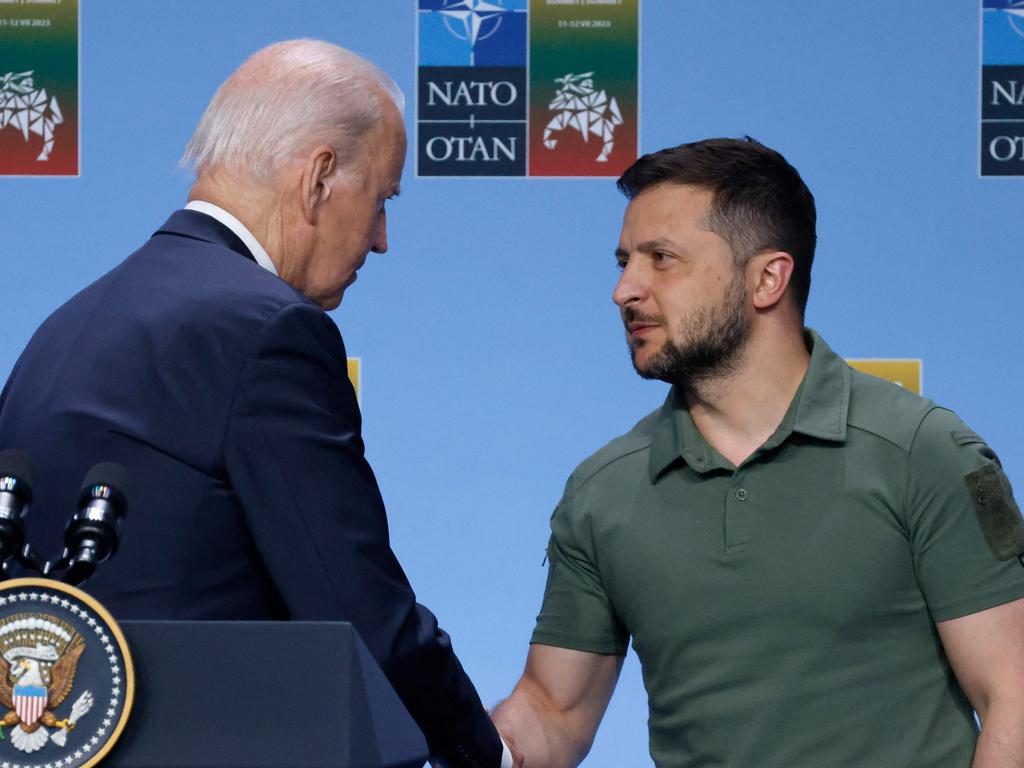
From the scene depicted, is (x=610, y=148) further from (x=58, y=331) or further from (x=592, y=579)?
(x=58, y=331)

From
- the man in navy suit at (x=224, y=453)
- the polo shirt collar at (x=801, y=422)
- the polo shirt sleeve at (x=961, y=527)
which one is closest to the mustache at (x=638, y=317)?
the polo shirt collar at (x=801, y=422)

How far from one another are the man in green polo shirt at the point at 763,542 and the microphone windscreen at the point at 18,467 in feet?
3.00

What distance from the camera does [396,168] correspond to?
1532 mm

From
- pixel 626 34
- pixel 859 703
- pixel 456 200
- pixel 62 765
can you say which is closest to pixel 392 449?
pixel 456 200

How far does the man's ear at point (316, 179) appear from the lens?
1.43 metres

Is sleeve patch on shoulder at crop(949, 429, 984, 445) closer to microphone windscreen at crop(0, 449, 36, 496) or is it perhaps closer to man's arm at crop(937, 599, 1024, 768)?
man's arm at crop(937, 599, 1024, 768)

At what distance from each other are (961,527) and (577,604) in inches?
18.3

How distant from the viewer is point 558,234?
2646 mm

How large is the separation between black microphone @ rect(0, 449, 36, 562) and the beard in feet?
3.06

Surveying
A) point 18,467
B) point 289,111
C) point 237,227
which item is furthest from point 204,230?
point 18,467

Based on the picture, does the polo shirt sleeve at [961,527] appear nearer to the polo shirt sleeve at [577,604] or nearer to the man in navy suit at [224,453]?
the polo shirt sleeve at [577,604]

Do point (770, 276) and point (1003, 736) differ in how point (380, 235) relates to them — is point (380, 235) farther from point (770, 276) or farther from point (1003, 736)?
point (1003, 736)

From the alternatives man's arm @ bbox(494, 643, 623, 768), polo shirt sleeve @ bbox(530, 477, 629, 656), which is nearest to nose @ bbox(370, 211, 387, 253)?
polo shirt sleeve @ bbox(530, 477, 629, 656)

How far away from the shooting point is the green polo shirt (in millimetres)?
1601
